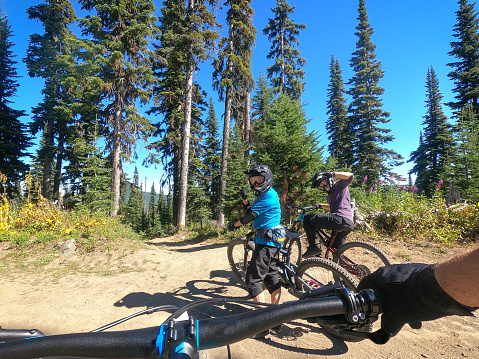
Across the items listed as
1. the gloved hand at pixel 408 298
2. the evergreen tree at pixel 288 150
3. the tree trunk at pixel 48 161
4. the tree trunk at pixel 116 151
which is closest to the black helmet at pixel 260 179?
the gloved hand at pixel 408 298

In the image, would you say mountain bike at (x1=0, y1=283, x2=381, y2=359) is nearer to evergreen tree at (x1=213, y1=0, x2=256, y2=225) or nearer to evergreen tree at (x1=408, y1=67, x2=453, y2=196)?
evergreen tree at (x1=213, y1=0, x2=256, y2=225)

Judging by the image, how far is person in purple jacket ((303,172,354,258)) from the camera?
3.93m

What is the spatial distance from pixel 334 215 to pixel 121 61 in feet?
53.4

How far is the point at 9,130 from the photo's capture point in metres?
19.6

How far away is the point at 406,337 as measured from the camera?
2.96m

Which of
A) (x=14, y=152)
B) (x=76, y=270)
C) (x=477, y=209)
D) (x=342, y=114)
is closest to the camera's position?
(x=76, y=270)

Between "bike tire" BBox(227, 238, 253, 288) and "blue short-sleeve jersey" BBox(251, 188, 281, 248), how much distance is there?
1428 mm

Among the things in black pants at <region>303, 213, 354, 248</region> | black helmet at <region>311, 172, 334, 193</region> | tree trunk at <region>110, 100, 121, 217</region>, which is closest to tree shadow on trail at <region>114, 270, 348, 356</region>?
black pants at <region>303, 213, 354, 248</region>

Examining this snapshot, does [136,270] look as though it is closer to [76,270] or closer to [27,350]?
[76,270]

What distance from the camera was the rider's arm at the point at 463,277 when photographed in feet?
2.49

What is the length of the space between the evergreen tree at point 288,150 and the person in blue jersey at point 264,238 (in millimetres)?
4971

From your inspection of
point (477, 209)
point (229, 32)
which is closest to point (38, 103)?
point (229, 32)

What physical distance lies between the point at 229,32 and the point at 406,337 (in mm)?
18385

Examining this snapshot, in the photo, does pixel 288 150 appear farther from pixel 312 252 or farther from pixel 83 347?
pixel 83 347
